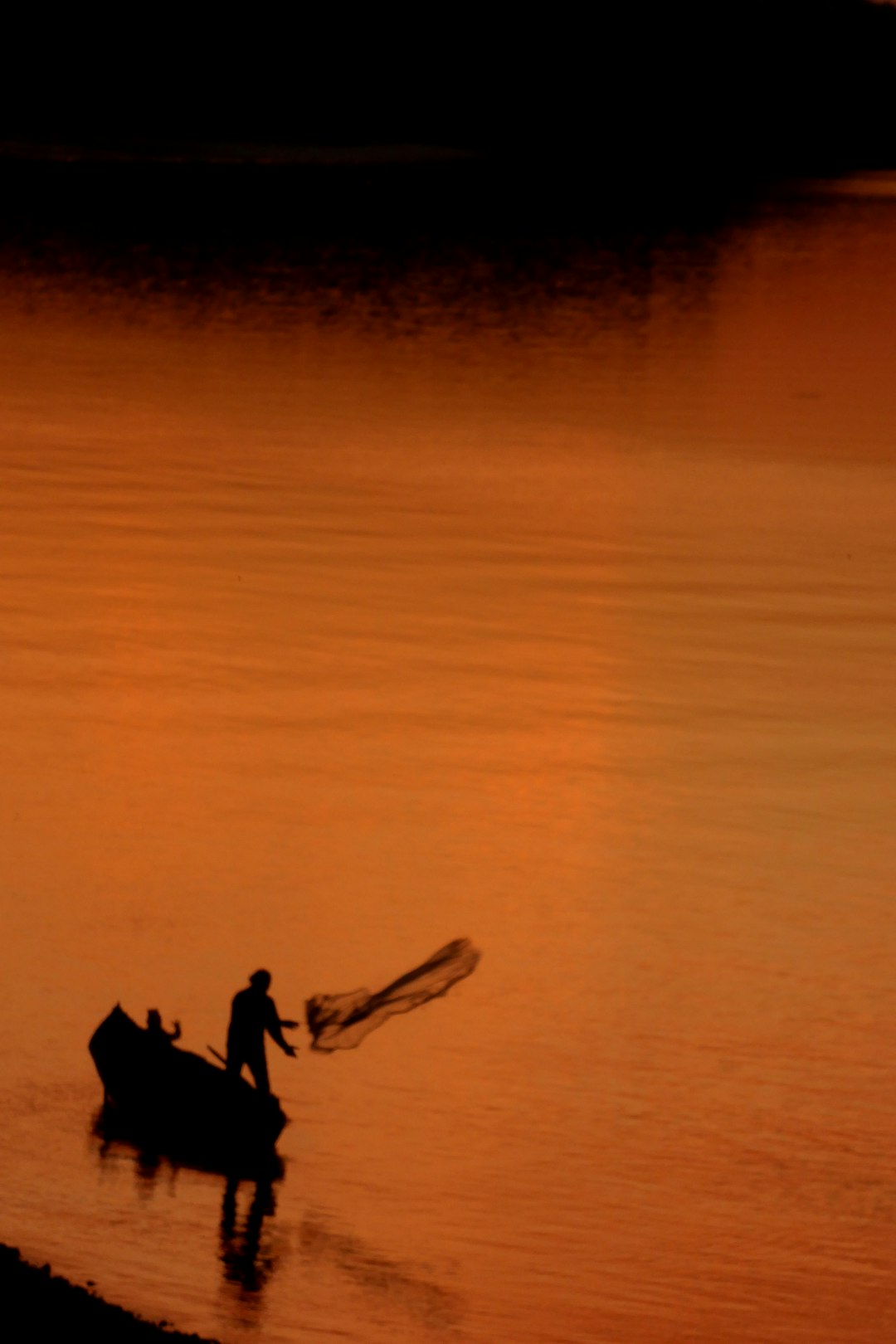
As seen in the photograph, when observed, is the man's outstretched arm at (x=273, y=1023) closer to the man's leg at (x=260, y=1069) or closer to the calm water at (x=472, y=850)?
the man's leg at (x=260, y=1069)

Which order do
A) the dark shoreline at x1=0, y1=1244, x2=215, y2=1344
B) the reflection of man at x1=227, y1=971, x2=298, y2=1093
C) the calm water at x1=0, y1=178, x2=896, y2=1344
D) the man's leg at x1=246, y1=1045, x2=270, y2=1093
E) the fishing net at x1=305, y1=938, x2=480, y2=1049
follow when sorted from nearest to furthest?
the dark shoreline at x1=0, y1=1244, x2=215, y2=1344 → the calm water at x1=0, y1=178, x2=896, y2=1344 → the reflection of man at x1=227, y1=971, x2=298, y2=1093 → the man's leg at x1=246, y1=1045, x2=270, y2=1093 → the fishing net at x1=305, y1=938, x2=480, y2=1049

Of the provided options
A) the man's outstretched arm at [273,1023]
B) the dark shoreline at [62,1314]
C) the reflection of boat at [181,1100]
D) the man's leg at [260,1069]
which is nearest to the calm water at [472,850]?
the reflection of boat at [181,1100]

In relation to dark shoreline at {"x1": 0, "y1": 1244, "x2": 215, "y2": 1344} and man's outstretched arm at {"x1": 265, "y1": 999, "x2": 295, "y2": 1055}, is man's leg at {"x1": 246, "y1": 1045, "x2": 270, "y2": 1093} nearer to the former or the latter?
man's outstretched arm at {"x1": 265, "y1": 999, "x2": 295, "y2": 1055}

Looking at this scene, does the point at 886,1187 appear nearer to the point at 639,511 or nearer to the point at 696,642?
the point at 696,642

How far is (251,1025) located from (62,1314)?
5.48 meters

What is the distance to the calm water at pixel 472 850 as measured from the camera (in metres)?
17.3

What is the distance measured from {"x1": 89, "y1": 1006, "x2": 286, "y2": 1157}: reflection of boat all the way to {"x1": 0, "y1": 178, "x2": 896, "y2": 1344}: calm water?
241 millimetres

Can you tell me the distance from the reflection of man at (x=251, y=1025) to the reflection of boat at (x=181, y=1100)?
143 mm

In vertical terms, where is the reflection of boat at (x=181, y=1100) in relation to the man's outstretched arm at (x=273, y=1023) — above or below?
below

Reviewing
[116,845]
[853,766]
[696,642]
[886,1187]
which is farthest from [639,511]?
[886,1187]

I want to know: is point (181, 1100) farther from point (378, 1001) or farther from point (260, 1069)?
point (378, 1001)

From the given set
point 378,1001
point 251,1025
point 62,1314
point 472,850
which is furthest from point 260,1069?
point 472,850

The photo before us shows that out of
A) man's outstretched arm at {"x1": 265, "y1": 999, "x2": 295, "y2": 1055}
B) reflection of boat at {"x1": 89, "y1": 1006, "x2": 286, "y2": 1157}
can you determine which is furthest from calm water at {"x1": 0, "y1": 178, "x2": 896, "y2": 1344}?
man's outstretched arm at {"x1": 265, "y1": 999, "x2": 295, "y2": 1055}

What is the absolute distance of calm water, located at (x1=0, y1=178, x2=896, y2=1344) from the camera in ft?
56.7
